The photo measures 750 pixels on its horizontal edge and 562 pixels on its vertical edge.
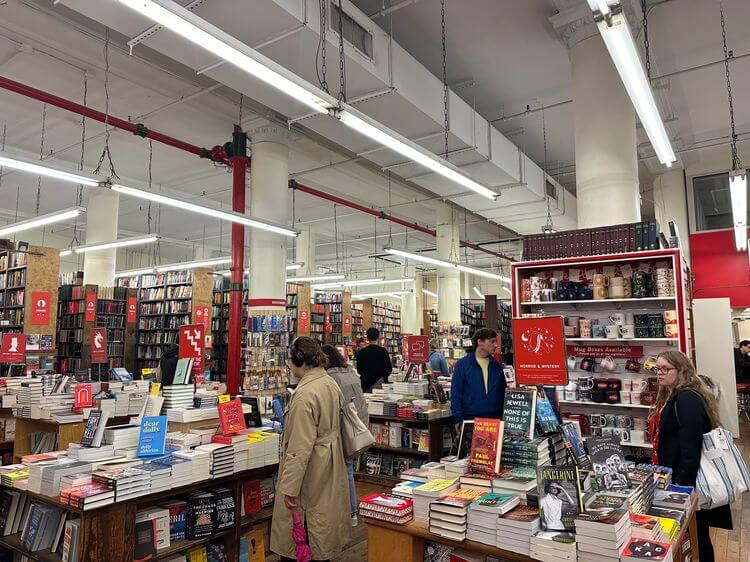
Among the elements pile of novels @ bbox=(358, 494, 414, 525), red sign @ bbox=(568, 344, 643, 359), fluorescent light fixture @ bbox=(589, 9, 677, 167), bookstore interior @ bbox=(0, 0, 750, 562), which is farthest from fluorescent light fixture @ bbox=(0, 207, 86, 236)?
fluorescent light fixture @ bbox=(589, 9, 677, 167)

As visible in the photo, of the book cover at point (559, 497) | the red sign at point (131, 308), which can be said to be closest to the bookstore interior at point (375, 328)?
the book cover at point (559, 497)

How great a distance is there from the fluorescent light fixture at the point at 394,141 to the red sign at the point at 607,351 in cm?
219

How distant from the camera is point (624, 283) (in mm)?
4645

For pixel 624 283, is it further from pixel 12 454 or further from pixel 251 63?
pixel 12 454

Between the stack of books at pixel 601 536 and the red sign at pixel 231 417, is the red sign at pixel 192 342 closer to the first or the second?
the red sign at pixel 231 417

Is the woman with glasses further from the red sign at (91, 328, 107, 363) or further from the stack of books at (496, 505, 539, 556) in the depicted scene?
the red sign at (91, 328, 107, 363)

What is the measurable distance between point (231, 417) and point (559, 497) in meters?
2.40

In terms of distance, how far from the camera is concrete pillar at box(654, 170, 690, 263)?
11.0m

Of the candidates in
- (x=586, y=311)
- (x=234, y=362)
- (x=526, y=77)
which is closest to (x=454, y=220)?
(x=526, y=77)

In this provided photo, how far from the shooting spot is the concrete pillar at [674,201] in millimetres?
11031

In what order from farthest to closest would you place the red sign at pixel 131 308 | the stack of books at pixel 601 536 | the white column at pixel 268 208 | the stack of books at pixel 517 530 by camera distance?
the red sign at pixel 131 308 < the white column at pixel 268 208 < the stack of books at pixel 517 530 < the stack of books at pixel 601 536

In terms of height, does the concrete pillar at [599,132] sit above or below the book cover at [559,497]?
above

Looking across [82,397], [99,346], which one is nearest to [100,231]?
[99,346]

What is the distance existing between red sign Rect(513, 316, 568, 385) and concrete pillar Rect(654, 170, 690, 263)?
31.8ft
